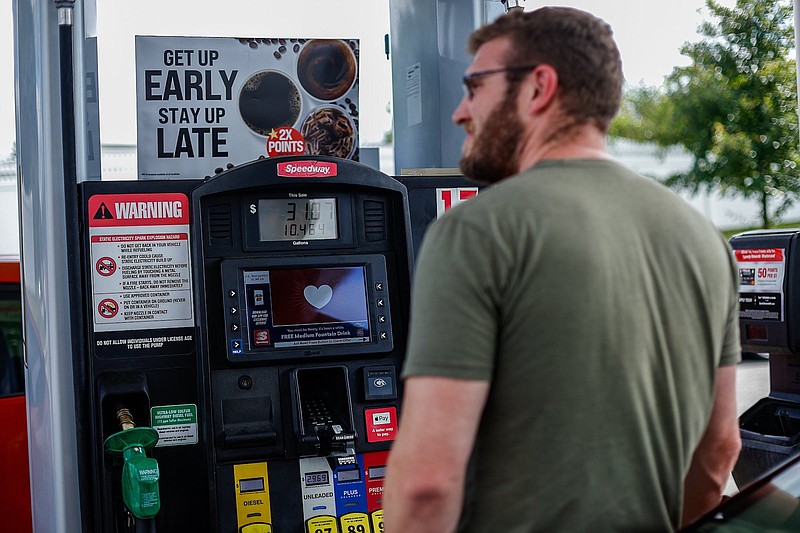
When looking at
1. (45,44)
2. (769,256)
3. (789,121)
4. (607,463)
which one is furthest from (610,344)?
(789,121)

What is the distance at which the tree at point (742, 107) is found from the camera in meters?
Answer: 11.4

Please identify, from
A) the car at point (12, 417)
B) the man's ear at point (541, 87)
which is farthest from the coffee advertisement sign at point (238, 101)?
the man's ear at point (541, 87)

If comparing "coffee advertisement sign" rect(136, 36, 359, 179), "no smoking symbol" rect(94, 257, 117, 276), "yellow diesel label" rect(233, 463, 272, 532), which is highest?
"coffee advertisement sign" rect(136, 36, 359, 179)

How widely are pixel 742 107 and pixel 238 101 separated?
10485 millimetres

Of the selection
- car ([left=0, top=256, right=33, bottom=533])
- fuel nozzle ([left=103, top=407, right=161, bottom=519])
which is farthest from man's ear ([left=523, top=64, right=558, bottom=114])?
car ([left=0, top=256, right=33, bottom=533])

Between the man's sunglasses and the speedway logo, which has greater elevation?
the man's sunglasses

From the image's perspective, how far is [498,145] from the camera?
161 cm

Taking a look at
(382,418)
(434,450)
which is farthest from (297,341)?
(434,450)

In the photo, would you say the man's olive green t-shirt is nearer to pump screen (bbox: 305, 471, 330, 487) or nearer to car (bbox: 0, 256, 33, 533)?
pump screen (bbox: 305, 471, 330, 487)

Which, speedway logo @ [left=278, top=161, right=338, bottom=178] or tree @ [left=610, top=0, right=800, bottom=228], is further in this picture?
tree @ [left=610, top=0, right=800, bottom=228]

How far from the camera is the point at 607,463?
1467 millimetres

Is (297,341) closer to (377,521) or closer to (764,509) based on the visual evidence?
(377,521)

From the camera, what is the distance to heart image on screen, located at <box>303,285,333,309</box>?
2.89 m

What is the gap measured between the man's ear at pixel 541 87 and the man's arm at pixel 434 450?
48 cm
